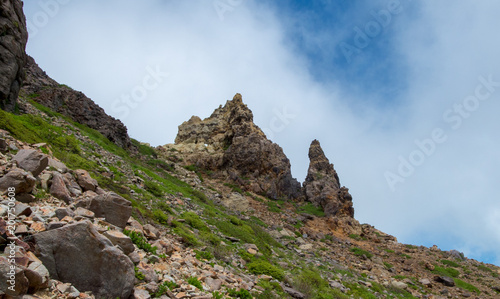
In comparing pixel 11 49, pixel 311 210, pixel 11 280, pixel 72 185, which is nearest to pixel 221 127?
pixel 311 210

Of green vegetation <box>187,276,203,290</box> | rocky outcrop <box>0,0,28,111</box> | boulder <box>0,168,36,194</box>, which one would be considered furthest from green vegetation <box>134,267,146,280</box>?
rocky outcrop <box>0,0,28,111</box>

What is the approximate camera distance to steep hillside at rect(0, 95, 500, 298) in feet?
17.8

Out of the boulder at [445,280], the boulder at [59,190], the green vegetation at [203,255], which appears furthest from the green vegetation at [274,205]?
the boulder at [59,190]

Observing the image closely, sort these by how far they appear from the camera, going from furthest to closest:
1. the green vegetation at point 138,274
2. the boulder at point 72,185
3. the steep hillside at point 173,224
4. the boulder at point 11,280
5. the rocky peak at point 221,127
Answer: the rocky peak at point 221,127 < the boulder at point 72,185 < the green vegetation at point 138,274 < the steep hillside at point 173,224 < the boulder at point 11,280

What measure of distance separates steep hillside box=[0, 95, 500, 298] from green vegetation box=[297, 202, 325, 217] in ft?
29.8

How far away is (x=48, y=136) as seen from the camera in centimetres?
1762

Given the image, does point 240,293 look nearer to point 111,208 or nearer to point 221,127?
point 111,208

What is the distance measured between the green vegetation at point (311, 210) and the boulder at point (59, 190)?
122 feet

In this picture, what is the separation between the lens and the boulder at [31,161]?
26.8ft

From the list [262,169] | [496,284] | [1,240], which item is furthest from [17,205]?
[262,169]

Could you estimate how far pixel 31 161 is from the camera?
27.6 ft

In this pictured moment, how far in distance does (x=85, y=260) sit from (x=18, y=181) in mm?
3225

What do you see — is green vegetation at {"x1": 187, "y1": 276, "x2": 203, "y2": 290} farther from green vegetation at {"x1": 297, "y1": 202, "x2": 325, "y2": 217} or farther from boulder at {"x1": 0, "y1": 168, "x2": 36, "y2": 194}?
green vegetation at {"x1": 297, "y1": 202, "x2": 325, "y2": 217}

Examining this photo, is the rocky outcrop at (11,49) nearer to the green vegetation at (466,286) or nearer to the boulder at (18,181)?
the boulder at (18,181)
